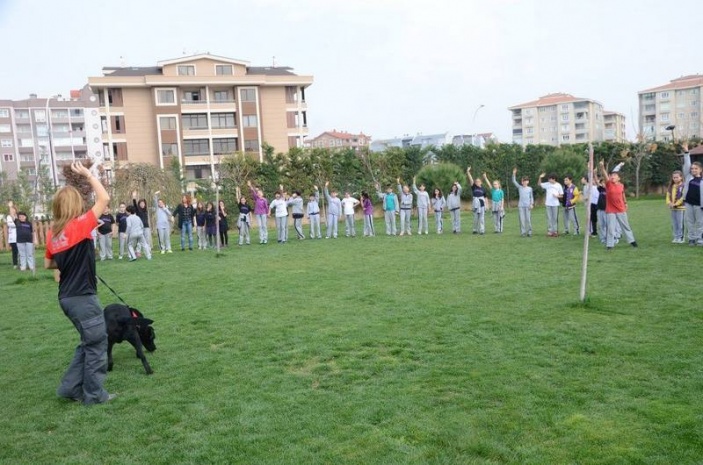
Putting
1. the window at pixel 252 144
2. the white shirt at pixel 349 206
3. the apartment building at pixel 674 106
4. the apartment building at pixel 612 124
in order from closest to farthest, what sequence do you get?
the white shirt at pixel 349 206
the window at pixel 252 144
the apartment building at pixel 674 106
the apartment building at pixel 612 124

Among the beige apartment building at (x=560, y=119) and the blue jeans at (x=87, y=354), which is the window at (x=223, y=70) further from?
the beige apartment building at (x=560, y=119)

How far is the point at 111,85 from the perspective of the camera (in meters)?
56.7

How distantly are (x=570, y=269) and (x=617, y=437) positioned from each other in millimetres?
8059

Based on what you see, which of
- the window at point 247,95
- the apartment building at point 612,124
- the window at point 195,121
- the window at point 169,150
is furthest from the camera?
the apartment building at point 612,124

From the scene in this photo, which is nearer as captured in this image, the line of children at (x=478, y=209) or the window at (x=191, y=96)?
the line of children at (x=478, y=209)

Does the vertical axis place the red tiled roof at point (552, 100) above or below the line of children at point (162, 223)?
above

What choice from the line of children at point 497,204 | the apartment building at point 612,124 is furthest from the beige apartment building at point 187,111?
the apartment building at point 612,124

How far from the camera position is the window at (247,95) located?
197 feet

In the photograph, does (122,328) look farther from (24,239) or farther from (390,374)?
(24,239)

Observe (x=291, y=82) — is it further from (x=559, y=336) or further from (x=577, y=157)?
(x=559, y=336)

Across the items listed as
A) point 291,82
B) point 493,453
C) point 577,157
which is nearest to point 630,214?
point 577,157

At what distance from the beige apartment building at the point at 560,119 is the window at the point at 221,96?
219ft

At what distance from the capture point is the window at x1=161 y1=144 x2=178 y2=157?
58.2 m

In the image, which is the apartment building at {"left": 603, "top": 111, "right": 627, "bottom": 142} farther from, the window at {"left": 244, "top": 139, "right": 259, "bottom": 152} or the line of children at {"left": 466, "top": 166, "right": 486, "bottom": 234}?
the line of children at {"left": 466, "top": 166, "right": 486, "bottom": 234}
